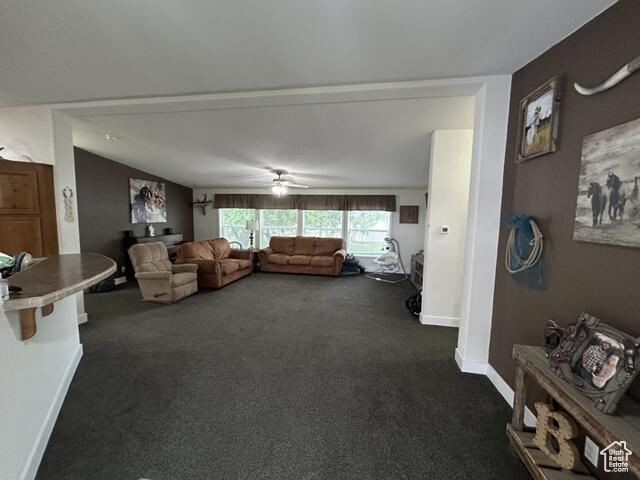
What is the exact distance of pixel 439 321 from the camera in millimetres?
3303

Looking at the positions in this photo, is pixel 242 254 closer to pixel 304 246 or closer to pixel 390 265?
pixel 304 246

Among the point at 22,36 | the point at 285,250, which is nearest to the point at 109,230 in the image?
the point at 285,250

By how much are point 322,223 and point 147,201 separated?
164 inches

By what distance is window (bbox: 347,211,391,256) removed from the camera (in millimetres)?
6777

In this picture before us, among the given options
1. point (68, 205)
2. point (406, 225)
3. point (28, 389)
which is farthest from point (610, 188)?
point (406, 225)

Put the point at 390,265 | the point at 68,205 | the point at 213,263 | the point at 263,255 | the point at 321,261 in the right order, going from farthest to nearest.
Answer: the point at 390,265, the point at 263,255, the point at 321,261, the point at 213,263, the point at 68,205

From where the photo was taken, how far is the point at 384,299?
4.34 m

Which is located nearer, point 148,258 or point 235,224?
point 148,258

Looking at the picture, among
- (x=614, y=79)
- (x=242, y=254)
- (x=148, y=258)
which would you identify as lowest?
(x=242, y=254)

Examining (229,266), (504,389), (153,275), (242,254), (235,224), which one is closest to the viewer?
(504,389)

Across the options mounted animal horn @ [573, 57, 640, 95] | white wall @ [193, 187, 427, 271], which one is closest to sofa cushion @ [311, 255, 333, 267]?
white wall @ [193, 187, 427, 271]

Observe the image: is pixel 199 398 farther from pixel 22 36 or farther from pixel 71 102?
pixel 71 102

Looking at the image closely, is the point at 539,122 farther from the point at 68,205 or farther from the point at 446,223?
the point at 68,205

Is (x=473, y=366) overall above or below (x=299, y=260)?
below
